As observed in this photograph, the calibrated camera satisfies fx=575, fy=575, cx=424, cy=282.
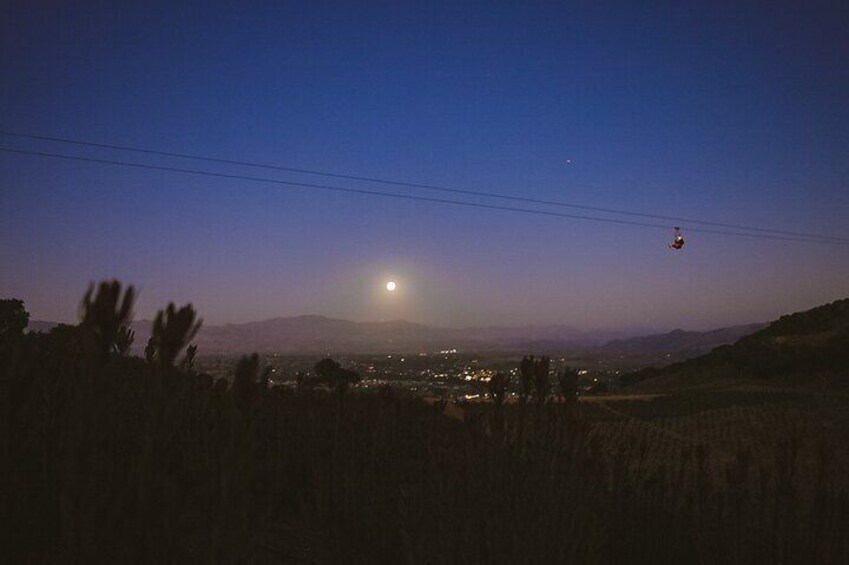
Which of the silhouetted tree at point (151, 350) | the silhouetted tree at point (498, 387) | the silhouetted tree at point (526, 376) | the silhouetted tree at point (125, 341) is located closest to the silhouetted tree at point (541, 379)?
the silhouetted tree at point (526, 376)

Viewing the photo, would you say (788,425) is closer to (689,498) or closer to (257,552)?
(689,498)

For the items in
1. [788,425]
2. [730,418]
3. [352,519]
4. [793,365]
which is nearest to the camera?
[352,519]

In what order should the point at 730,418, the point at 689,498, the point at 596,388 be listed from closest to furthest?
the point at 689,498 < the point at 730,418 < the point at 596,388

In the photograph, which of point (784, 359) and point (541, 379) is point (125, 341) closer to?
point (541, 379)

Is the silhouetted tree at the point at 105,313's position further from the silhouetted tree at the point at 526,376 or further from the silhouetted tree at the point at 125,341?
the silhouetted tree at the point at 526,376

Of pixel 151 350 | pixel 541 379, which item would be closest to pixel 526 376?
pixel 541 379

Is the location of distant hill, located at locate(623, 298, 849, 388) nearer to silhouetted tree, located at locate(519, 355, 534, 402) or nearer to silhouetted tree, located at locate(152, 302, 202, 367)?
silhouetted tree, located at locate(519, 355, 534, 402)

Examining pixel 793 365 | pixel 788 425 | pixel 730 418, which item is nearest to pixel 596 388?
pixel 793 365

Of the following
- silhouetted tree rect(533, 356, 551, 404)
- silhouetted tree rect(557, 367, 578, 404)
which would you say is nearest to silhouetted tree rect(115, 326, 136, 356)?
silhouetted tree rect(533, 356, 551, 404)
